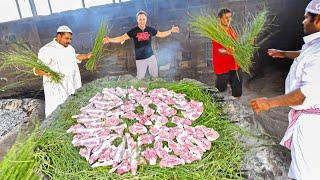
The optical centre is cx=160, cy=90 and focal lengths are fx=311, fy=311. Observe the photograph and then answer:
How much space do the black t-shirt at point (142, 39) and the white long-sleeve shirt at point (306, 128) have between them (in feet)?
12.0

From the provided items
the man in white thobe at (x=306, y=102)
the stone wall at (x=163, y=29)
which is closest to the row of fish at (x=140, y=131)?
the man in white thobe at (x=306, y=102)

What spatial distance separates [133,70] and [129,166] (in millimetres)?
5048

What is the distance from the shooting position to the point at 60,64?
4.89m

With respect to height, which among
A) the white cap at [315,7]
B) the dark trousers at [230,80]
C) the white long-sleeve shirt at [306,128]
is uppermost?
the white cap at [315,7]

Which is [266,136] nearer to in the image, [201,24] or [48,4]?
[201,24]

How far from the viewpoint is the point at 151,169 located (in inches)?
95.0

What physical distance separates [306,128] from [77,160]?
2112 millimetres

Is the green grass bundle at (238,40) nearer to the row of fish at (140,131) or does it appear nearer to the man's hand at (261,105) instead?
the row of fish at (140,131)

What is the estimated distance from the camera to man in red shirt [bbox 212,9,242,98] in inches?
206

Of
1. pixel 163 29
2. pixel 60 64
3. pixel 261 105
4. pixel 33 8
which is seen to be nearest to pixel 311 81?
pixel 261 105

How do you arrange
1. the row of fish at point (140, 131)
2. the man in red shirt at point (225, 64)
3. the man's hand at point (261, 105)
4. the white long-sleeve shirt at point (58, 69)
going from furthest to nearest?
the man in red shirt at point (225, 64) → the white long-sleeve shirt at point (58, 69) → the man's hand at point (261, 105) → the row of fish at point (140, 131)

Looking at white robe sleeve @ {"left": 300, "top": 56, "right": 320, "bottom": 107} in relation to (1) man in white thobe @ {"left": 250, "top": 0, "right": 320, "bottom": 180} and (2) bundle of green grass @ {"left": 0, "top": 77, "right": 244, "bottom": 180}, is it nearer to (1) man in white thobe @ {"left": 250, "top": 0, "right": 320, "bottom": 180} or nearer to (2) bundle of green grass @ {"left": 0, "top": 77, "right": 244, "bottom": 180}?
(1) man in white thobe @ {"left": 250, "top": 0, "right": 320, "bottom": 180}

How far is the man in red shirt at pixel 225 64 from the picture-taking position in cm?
524

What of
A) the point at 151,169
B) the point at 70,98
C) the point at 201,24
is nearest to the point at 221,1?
the point at 201,24
